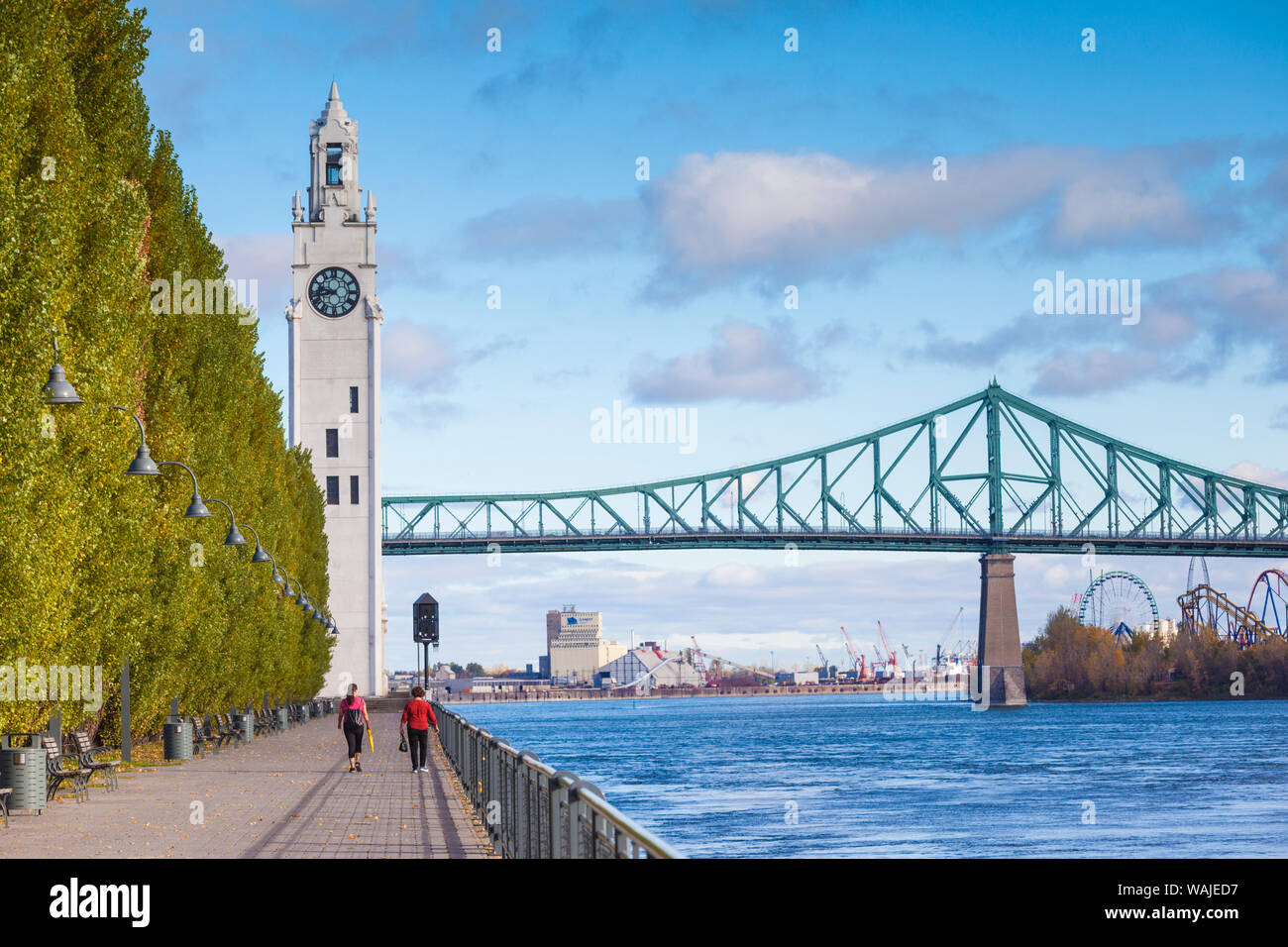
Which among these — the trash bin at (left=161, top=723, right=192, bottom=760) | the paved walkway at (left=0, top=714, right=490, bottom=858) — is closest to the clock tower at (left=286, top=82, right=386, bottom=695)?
the trash bin at (left=161, top=723, right=192, bottom=760)

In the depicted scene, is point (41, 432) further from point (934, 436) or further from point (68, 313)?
point (934, 436)

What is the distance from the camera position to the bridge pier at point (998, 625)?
327ft

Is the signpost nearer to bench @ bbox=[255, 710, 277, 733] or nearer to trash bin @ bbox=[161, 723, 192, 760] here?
bench @ bbox=[255, 710, 277, 733]

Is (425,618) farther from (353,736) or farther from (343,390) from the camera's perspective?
(343,390)

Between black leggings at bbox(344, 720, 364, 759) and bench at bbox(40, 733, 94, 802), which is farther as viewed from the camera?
black leggings at bbox(344, 720, 364, 759)

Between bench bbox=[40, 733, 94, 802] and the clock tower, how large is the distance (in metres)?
63.5

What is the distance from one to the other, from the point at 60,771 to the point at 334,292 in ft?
227

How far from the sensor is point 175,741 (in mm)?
30984

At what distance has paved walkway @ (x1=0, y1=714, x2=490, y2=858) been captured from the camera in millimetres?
14961

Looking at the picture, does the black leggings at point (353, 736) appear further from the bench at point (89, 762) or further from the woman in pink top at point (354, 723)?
the bench at point (89, 762)

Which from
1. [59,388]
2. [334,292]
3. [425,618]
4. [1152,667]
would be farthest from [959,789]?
[1152,667]

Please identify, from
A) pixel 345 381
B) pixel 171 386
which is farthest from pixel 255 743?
pixel 345 381

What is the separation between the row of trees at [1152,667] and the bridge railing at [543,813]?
378ft
